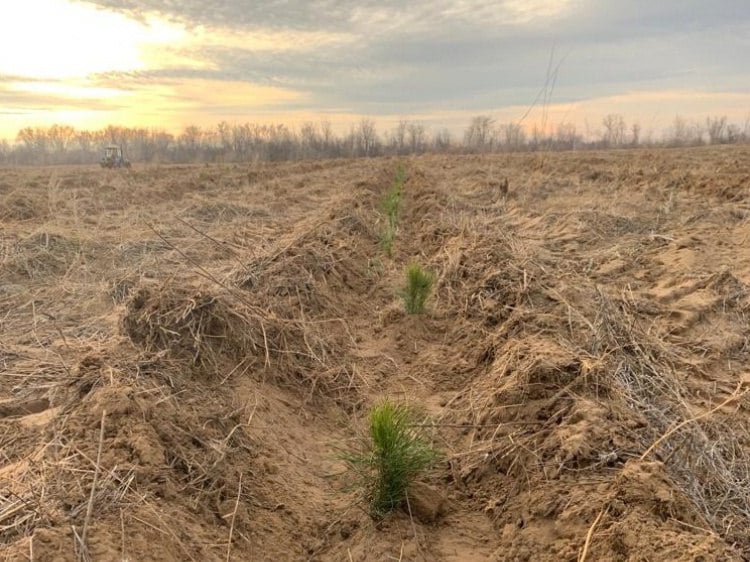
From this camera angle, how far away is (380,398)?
13.7ft

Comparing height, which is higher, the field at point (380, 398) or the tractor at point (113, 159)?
the tractor at point (113, 159)

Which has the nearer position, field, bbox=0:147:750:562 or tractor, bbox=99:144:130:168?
field, bbox=0:147:750:562

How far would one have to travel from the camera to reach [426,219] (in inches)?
420

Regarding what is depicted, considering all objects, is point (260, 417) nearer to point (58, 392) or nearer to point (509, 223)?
point (58, 392)

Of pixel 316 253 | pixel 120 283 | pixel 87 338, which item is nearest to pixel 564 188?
pixel 316 253

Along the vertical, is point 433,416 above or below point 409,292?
below

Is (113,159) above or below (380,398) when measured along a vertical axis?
above

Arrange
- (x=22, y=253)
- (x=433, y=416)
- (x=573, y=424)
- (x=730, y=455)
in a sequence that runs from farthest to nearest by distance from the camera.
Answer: (x=22, y=253) → (x=433, y=416) → (x=573, y=424) → (x=730, y=455)

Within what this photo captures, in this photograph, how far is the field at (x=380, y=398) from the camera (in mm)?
2332

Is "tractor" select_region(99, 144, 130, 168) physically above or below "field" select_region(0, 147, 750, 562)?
above

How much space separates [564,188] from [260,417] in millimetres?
12722

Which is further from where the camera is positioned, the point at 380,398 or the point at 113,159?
the point at 113,159

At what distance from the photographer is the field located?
7.65 feet

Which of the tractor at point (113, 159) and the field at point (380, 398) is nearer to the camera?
the field at point (380, 398)
